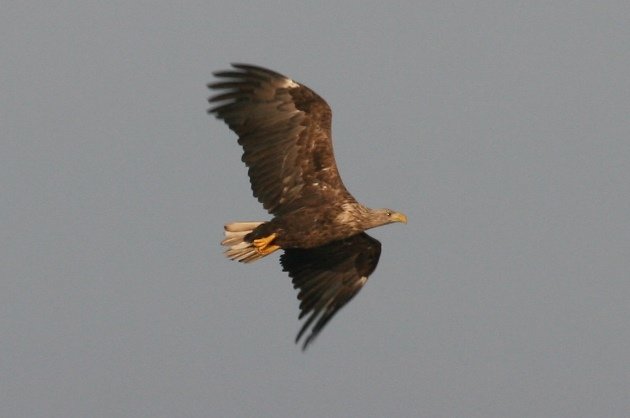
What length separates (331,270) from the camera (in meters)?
20.8

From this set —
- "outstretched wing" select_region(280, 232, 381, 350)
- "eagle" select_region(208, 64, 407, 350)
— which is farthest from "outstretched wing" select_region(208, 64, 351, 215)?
"outstretched wing" select_region(280, 232, 381, 350)

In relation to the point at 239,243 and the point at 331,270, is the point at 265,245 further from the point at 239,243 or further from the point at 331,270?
the point at 331,270

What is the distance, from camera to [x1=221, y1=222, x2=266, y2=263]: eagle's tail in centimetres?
2030

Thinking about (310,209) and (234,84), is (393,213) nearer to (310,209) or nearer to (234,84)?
(310,209)

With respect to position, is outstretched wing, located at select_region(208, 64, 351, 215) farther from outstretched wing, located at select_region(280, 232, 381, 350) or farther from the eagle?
outstretched wing, located at select_region(280, 232, 381, 350)

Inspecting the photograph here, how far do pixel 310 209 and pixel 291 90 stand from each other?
4.34 feet

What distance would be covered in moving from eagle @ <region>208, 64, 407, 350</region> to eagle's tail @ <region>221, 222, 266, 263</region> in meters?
0.01

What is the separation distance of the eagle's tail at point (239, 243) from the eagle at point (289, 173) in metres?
0.01

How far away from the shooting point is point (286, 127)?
20.0 meters

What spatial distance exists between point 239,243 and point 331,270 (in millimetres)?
1161

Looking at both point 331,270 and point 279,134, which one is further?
point 331,270

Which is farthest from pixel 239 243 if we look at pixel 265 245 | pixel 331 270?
pixel 331 270

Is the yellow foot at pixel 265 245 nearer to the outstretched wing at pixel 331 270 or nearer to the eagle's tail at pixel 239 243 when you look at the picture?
the eagle's tail at pixel 239 243

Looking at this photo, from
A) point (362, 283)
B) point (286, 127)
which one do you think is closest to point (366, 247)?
point (362, 283)
